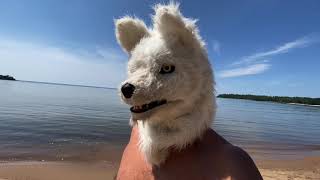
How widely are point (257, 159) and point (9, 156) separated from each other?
710 cm

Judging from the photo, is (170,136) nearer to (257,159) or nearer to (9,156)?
(9,156)

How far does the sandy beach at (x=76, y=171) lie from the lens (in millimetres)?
8273

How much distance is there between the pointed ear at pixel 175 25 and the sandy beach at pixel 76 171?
697cm

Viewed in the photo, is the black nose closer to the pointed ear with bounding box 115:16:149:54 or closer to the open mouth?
the open mouth

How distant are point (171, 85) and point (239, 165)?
45cm

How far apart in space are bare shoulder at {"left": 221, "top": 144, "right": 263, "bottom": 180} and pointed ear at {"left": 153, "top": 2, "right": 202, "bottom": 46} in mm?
553

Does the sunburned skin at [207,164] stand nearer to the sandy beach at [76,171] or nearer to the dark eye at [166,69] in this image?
the dark eye at [166,69]

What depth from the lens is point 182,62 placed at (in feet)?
5.80

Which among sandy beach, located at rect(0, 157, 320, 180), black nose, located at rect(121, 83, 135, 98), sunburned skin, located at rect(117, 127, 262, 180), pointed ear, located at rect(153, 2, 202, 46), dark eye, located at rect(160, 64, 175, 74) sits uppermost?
pointed ear, located at rect(153, 2, 202, 46)

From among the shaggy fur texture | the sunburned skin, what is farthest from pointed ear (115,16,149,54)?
the sunburned skin

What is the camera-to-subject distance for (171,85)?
1.71 metres

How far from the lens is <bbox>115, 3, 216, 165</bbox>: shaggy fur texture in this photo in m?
1.67

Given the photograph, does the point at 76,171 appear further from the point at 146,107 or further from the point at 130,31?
the point at 146,107

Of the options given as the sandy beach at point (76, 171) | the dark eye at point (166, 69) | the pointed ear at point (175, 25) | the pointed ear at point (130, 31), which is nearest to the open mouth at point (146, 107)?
the dark eye at point (166, 69)
